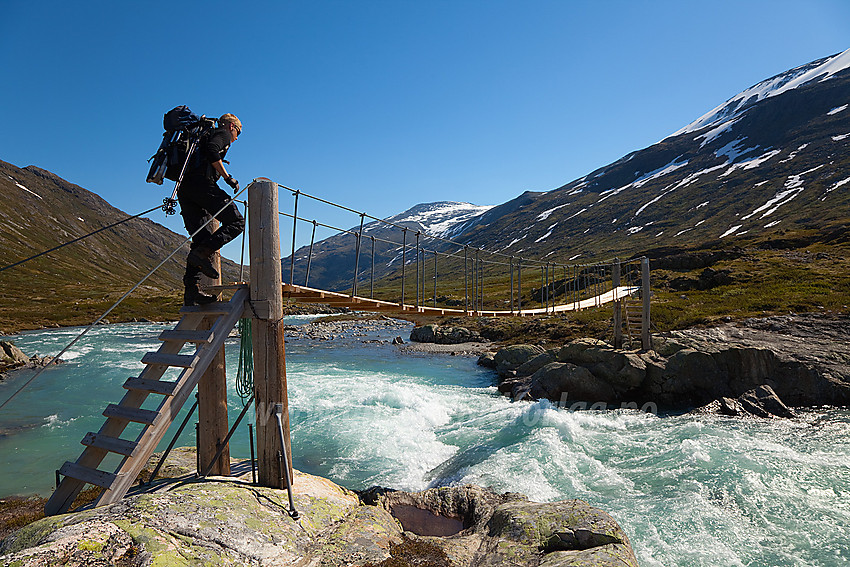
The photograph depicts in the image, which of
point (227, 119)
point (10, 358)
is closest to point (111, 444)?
point (227, 119)

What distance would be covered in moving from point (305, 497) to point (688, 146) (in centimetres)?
20758

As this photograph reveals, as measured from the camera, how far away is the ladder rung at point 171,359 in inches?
215

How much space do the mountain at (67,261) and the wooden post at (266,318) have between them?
44.7 feet

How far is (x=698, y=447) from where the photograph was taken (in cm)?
1347

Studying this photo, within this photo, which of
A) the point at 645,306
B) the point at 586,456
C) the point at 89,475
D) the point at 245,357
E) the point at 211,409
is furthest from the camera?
the point at 645,306

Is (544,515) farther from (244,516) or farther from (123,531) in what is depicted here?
(123,531)

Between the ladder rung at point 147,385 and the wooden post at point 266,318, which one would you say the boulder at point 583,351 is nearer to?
the wooden post at point 266,318

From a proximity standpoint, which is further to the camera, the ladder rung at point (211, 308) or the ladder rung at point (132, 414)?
the ladder rung at point (211, 308)

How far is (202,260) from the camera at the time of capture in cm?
609

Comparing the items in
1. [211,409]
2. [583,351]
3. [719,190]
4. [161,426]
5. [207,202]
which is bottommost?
[583,351]

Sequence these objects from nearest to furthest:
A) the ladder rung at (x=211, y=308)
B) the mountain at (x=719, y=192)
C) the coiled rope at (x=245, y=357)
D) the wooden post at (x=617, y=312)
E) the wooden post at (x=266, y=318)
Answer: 1. the ladder rung at (x=211, y=308)
2. the wooden post at (x=266, y=318)
3. the coiled rope at (x=245, y=357)
4. the wooden post at (x=617, y=312)
5. the mountain at (x=719, y=192)

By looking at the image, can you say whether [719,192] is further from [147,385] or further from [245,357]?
[147,385]

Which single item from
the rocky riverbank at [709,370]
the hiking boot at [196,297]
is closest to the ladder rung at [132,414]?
the hiking boot at [196,297]

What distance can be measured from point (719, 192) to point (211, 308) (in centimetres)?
14108
